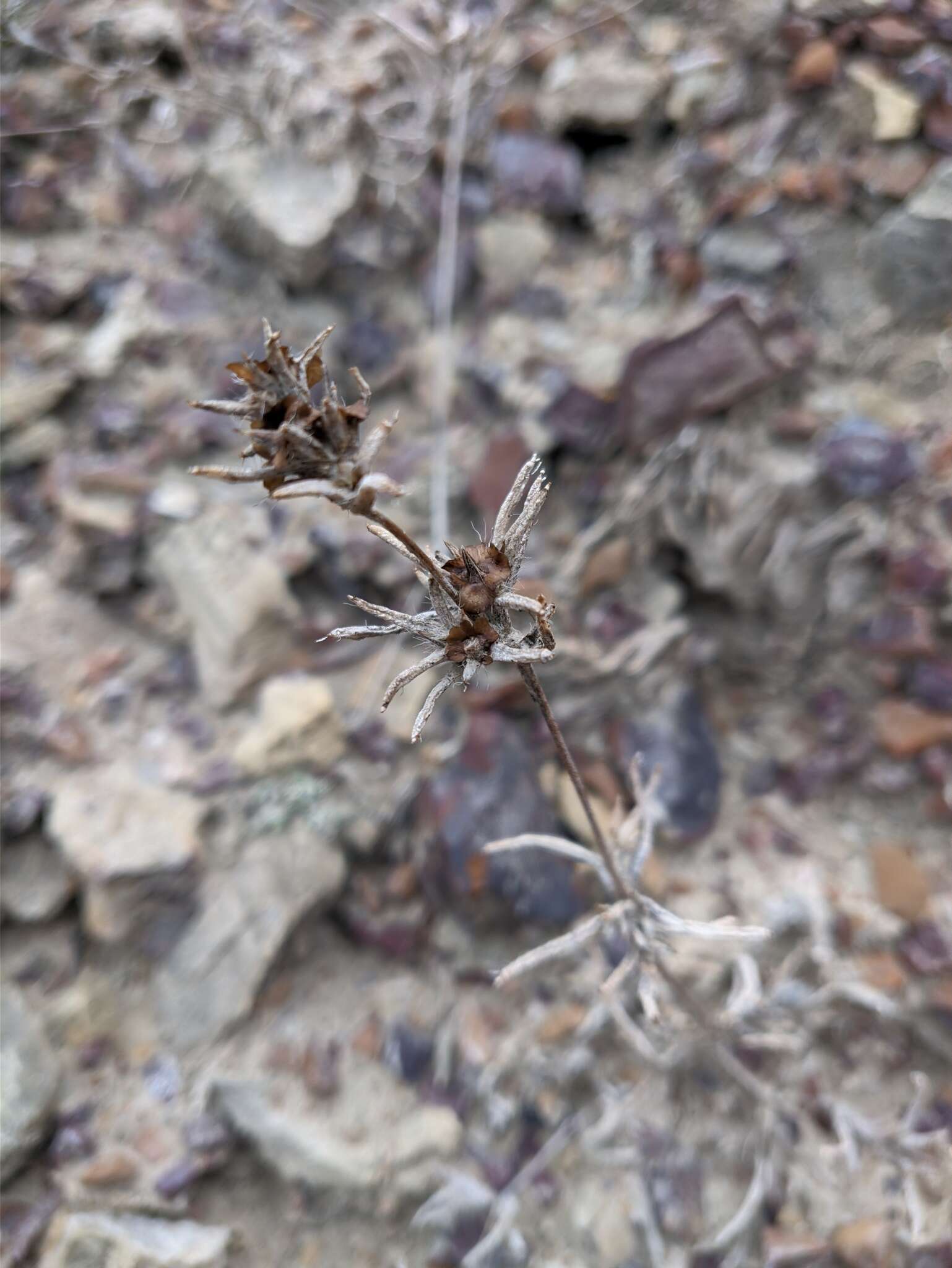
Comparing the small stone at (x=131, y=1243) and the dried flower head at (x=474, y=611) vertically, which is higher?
the dried flower head at (x=474, y=611)

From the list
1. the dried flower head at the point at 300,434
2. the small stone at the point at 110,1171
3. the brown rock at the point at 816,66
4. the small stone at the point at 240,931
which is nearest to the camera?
the dried flower head at the point at 300,434

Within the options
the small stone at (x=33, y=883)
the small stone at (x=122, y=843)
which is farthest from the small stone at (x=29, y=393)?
the small stone at (x=33, y=883)

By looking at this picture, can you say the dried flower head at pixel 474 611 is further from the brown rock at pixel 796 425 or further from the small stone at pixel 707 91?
the small stone at pixel 707 91

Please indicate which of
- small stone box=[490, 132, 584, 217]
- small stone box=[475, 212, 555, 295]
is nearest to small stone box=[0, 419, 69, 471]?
small stone box=[475, 212, 555, 295]

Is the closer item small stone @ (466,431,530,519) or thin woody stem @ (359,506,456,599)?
thin woody stem @ (359,506,456,599)

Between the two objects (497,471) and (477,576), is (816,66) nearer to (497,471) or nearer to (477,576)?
(497,471)

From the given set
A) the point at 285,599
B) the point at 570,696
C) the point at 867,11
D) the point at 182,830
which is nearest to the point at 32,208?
the point at 285,599

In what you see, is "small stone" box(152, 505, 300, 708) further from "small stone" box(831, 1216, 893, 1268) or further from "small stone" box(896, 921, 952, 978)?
"small stone" box(831, 1216, 893, 1268)
